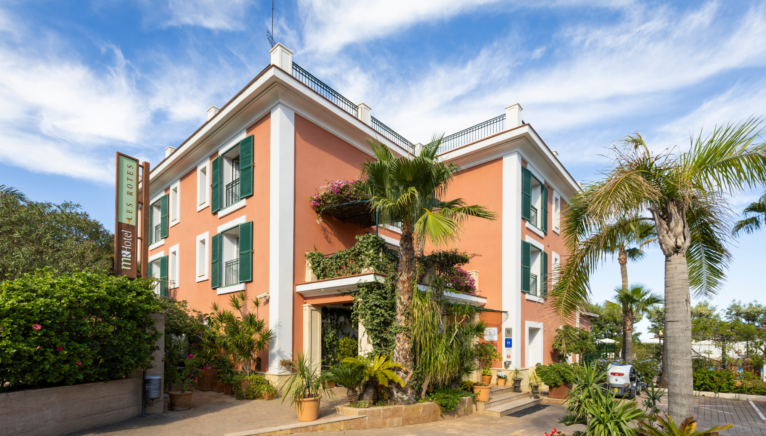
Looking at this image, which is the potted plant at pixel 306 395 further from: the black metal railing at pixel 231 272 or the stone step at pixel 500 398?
the black metal railing at pixel 231 272

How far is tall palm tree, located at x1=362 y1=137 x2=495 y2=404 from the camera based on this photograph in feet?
30.2

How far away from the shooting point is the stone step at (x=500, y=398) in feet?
36.3

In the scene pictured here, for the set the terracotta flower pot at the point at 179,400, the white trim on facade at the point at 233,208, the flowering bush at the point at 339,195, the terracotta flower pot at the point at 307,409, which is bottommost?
the terracotta flower pot at the point at 179,400

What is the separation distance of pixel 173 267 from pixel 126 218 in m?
7.24

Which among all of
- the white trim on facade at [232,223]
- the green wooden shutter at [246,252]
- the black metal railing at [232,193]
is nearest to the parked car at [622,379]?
the green wooden shutter at [246,252]

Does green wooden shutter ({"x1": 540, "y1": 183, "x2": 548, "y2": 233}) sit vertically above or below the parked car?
above

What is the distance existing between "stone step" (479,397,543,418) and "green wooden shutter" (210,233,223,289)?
8302 millimetres

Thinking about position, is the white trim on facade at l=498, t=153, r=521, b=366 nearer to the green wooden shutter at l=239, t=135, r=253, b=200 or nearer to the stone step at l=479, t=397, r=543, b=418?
the stone step at l=479, t=397, r=543, b=418

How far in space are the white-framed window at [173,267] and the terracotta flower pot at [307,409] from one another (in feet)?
32.3

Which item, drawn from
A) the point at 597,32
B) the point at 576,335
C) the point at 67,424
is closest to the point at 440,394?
the point at 67,424

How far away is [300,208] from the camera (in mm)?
12039

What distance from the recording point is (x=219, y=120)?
13.3 meters

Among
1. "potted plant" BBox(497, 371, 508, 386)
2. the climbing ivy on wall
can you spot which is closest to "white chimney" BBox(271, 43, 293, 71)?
the climbing ivy on wall

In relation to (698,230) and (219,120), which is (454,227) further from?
(219,120)
